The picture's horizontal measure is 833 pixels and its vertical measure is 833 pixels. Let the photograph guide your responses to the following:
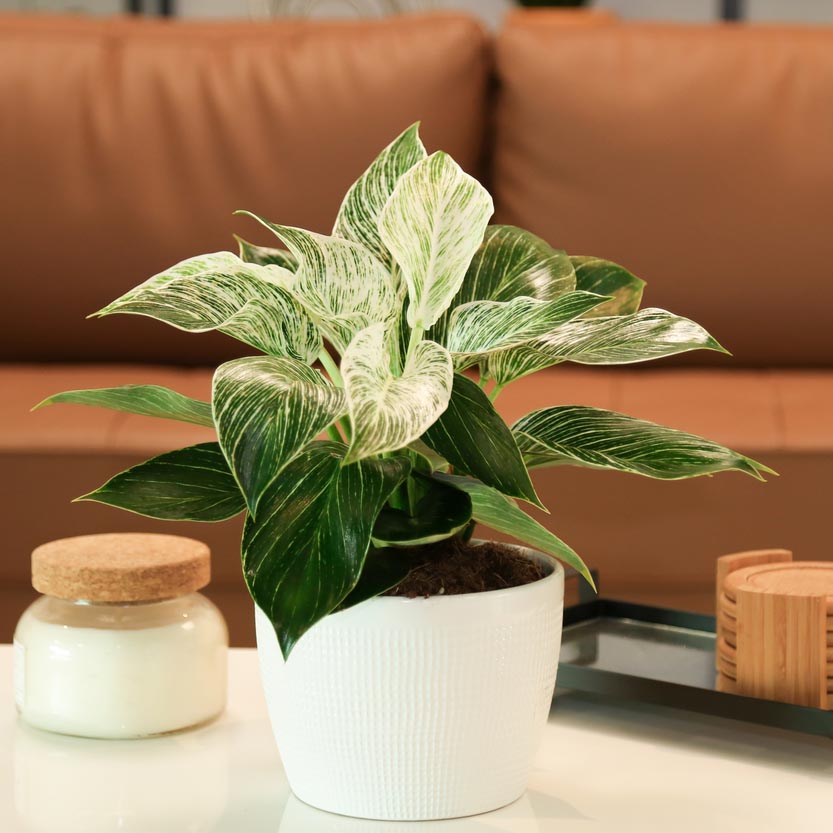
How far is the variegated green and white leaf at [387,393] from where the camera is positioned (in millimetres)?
439

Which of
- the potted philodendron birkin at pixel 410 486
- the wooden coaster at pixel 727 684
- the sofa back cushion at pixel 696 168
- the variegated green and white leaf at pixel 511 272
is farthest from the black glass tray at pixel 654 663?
the sofa back cushion at pixel 696 168

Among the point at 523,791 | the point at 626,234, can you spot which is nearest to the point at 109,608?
the point at 523,791

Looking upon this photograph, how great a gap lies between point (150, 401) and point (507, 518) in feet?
0.61

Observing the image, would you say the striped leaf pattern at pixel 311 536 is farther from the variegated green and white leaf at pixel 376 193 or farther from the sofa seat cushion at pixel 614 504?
→ the sofa seat cushion at pixel 614 504

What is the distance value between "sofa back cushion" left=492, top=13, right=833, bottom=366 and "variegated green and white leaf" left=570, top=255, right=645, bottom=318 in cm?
115

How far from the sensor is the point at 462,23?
6.00 feet

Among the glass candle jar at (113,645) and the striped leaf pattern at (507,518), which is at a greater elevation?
the striped leaf pattern at (507,518)

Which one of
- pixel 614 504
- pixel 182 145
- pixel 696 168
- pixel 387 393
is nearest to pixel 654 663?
pixel 387 393

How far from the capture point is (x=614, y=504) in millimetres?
1400

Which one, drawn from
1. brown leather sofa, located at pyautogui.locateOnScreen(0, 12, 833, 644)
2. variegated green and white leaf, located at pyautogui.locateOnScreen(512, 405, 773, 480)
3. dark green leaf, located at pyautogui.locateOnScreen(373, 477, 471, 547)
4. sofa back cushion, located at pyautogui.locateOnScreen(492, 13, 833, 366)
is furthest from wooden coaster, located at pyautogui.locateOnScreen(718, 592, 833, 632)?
sofa back cushion, located at pyautogui.locateOnScreen(492, 13, 833, 366)

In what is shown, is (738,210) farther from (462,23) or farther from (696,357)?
(462,23)

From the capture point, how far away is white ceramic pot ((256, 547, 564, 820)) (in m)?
0.53

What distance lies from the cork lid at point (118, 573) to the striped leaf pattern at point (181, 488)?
111 mm

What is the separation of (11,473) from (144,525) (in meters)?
0.18
